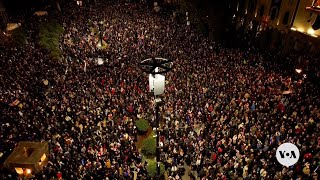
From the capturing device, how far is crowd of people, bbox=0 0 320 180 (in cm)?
1278

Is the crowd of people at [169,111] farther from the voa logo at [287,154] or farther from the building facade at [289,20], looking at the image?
the building facade at [289,20]

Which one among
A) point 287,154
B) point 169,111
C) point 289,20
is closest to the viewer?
point 287,154

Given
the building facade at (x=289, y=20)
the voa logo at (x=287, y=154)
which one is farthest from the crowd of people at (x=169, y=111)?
the building facade at (x=289, y=20)

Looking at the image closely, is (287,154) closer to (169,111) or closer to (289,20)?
(169,111)

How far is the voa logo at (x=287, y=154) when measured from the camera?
11031mm

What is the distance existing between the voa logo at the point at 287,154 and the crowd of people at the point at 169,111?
0.97m

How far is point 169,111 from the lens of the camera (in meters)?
16.5

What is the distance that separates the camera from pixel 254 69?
2059 cm

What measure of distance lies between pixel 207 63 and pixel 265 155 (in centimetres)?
1082

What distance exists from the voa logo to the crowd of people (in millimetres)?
966

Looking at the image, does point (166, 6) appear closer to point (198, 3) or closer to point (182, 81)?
point (198, 3)

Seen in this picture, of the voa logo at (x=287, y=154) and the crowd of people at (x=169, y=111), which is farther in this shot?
the crowd of people at (x=169, y=111)

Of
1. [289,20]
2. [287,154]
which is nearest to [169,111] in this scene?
[287,154]

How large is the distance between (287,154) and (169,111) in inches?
286
